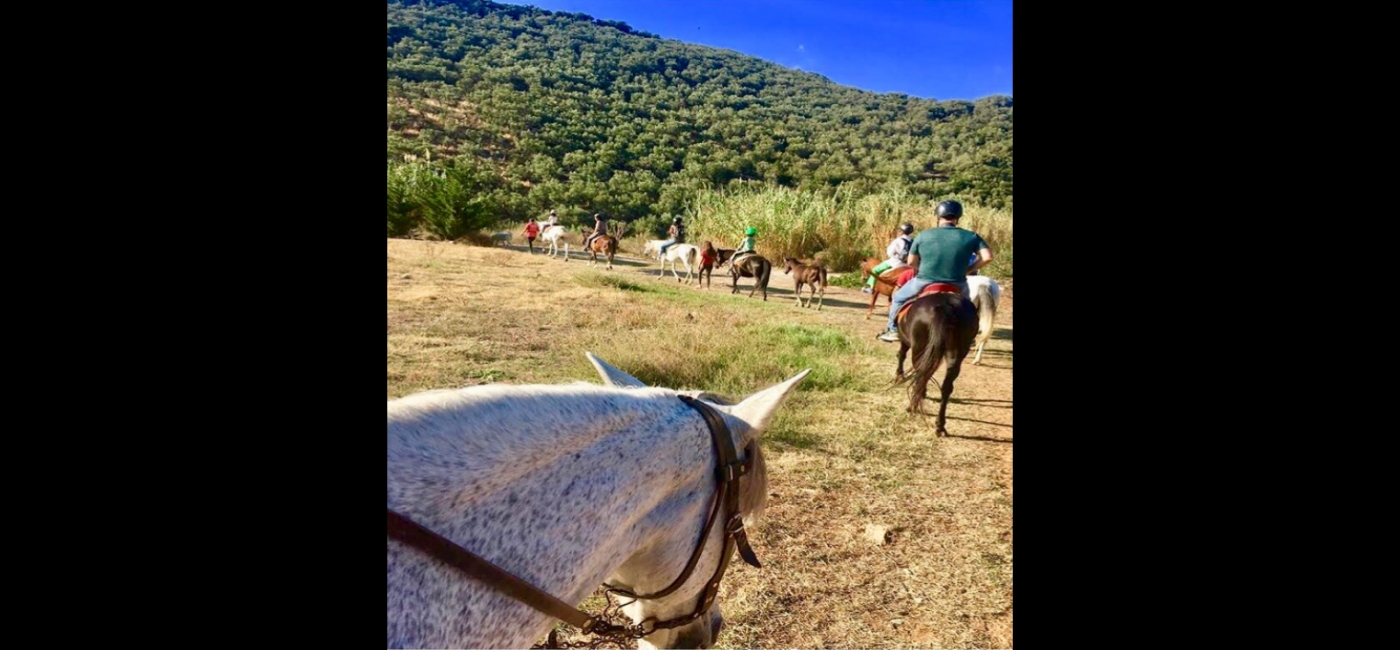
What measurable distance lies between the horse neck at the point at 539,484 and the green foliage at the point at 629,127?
66.0 feet

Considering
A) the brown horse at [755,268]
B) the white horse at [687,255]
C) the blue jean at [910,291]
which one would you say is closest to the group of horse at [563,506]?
the blue jean at [910,291]

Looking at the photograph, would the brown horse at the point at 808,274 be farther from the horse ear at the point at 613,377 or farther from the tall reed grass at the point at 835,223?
the horse ear at the point at 613,377

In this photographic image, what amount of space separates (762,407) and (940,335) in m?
4.96

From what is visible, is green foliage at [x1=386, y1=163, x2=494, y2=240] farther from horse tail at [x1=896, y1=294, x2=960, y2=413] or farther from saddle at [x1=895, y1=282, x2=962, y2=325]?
horse tail at [x1=896, y1=294, x2=960, y2=413]

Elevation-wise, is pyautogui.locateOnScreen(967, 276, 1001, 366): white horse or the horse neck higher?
pyautogui.locateOnScreen(967, 276, 1001, 366): white horse

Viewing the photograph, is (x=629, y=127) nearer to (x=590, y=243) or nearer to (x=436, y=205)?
(x=436, y=205)

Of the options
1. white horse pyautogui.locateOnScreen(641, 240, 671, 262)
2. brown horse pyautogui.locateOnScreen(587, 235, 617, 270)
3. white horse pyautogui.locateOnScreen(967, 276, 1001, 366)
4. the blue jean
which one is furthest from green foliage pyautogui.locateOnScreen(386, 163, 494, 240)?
the blue jean

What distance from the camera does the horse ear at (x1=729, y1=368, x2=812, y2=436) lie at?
1814 millimetres

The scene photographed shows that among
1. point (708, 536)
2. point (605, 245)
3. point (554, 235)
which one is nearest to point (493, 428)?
point (708, 536)

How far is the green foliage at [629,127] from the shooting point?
31.2 metres

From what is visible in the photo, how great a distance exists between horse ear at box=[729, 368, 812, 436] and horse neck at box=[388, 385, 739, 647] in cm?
18
